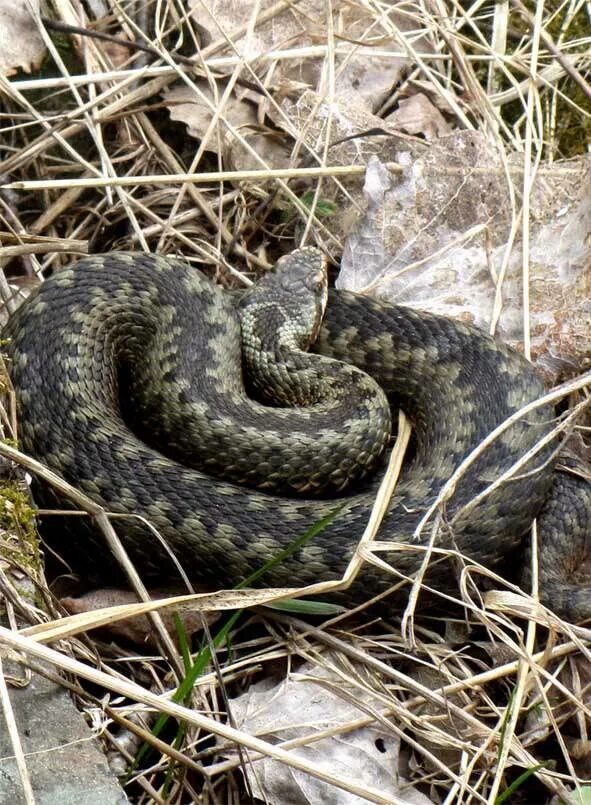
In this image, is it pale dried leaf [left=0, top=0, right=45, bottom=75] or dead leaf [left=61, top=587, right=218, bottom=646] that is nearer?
dead leaf [left=61, top=587, right=218, bottom=646]

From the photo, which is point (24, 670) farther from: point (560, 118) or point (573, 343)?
point (560, 118)

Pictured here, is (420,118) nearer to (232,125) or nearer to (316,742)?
(232,125)

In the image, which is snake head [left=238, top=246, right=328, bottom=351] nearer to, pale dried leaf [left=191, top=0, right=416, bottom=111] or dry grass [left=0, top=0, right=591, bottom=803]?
dry grass [left=0, top=0, right=591, bottom=803]

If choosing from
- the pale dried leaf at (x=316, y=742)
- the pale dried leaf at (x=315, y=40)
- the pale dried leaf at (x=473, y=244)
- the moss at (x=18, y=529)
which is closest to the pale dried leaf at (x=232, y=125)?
the pale dried leaf at (x=315, y=40)

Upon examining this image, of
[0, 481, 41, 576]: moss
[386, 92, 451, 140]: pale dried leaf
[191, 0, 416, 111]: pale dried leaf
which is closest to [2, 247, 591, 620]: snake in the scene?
[0, 481, 41, 576]: moss

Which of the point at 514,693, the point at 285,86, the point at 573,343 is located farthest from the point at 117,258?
the point at 514,693
